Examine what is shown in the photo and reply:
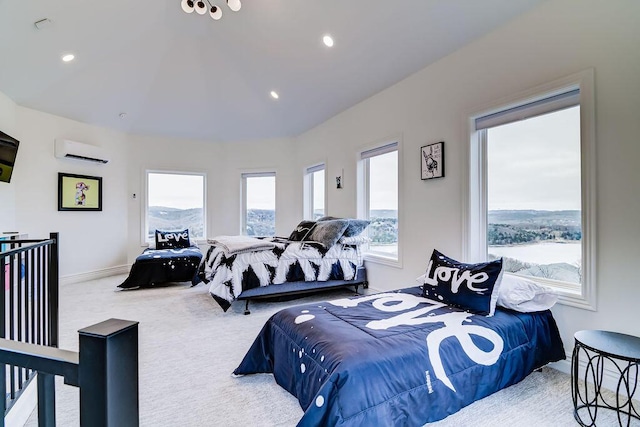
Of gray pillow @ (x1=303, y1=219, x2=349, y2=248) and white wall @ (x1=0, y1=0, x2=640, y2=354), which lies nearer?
white wall @ (x1=0, y1=0, x2=640, y2=354)

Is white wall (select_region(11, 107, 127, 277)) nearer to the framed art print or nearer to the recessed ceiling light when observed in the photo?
the framed art print

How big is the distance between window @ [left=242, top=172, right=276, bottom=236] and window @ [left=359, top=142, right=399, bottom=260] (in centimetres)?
251

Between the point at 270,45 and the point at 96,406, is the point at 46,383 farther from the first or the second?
the point at 270,45

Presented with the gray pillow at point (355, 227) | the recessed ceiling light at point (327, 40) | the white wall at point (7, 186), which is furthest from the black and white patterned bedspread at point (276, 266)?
the white wall at point (7, 186)

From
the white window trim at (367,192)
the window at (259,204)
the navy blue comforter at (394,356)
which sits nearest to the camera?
the navy blue comforter at (394,356)

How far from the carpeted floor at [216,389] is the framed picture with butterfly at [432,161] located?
193cm

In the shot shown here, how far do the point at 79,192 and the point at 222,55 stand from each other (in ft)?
10.9

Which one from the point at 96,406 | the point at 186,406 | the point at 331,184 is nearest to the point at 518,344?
the point at 186,406

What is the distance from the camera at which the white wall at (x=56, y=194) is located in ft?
15.4

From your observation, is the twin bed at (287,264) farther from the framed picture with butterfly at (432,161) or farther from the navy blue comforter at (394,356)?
the navy blue comforter at (394,356)

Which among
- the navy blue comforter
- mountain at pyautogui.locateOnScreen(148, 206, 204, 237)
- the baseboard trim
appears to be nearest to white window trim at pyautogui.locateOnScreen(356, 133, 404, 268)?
the navy blue comforter

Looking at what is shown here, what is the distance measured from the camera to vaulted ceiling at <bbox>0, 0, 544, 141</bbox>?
3102 mm

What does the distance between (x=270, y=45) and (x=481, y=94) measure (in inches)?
102

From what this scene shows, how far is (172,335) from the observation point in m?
3.04
